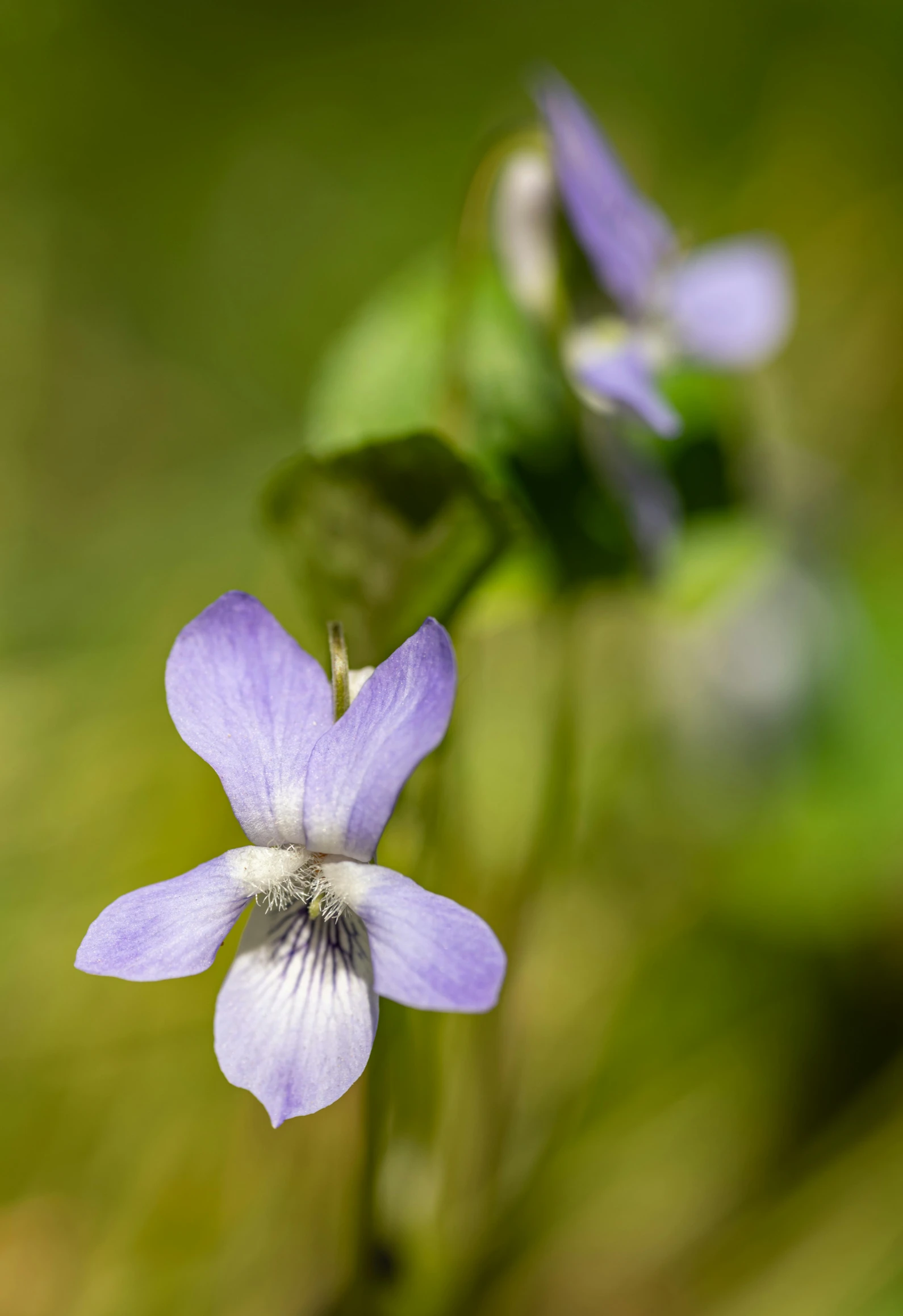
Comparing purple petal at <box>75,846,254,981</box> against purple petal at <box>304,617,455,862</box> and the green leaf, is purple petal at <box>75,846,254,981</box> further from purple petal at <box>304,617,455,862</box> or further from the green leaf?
the green leaf

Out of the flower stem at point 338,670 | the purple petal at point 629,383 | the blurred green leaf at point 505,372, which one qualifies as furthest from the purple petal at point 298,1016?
the blurred green leaf at point 505,372

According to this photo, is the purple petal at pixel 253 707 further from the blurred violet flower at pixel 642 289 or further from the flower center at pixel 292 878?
the blurred violet flower at pixel 642 289

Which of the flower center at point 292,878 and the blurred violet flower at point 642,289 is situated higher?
the blurred violet flower at point 642,289

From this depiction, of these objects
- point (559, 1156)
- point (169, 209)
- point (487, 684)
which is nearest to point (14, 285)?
point (169, 209)

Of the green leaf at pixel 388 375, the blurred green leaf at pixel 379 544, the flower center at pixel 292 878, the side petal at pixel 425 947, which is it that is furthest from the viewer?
the green leaf at pixel 388 375

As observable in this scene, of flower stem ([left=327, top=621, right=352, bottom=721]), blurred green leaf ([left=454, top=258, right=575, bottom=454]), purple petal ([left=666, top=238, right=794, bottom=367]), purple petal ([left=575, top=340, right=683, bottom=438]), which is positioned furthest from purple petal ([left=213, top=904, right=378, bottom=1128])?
purple petal ([left=666, top=238, right=794, bottom=367])

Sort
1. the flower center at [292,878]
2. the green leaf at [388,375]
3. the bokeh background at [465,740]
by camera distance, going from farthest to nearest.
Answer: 1. the bokeh background at [465,740]
2. the green leaf at [388,375]
3. the flower center at [292,878]

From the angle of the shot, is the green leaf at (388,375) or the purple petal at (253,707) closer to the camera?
Answer: the purple petal at (253,707)
